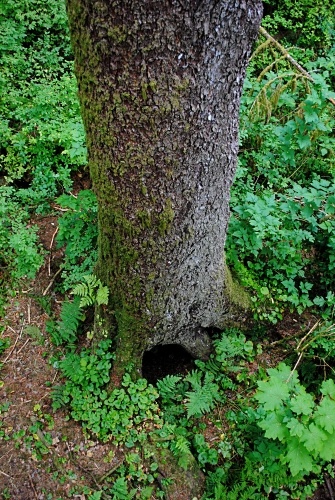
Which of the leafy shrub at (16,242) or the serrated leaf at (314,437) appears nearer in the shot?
the serrated leaf at (314,437)

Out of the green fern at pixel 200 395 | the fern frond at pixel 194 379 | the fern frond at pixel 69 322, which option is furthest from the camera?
the fern frond at pixel 69 322

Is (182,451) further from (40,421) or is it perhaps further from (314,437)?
(40,421)

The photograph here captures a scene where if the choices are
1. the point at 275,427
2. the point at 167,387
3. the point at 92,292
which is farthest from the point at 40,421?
the point at 275,427

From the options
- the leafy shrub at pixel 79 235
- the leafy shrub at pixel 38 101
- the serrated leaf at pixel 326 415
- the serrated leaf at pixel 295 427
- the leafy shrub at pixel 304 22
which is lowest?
the serrated leaf at pixel 295 427

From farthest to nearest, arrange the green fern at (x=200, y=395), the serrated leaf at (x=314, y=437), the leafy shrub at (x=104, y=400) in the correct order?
the green fern at (x=200, y=395) → the leafy shrub at (x=104, y=400) → the serrated leaf at (x=314, y=437)

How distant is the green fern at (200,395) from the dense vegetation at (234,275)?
0.5 inches

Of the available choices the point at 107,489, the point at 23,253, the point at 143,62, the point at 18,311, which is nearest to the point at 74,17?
the point at 143,62

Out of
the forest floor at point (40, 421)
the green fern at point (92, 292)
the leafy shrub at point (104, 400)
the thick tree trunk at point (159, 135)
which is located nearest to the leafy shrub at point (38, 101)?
the forest floor at point (40, 421)

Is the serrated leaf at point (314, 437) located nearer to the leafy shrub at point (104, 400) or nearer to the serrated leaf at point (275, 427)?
the serrated leaf at point (275, 427)

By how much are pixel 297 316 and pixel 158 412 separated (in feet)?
5.38

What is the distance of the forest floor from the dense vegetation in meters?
0.10

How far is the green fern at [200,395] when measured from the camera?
10.9ft

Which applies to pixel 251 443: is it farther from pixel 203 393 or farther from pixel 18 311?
pixel 18 311

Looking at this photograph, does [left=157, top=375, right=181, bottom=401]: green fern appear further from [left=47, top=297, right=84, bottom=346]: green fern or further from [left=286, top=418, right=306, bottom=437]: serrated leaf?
[left=286, top=418, right=306, bottom=437]: serrated leaf
